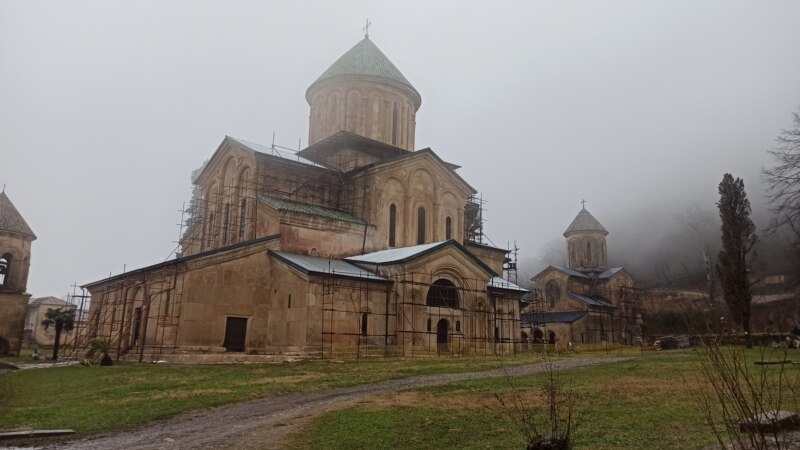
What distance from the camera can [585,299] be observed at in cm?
4812

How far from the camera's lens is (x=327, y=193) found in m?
31.0

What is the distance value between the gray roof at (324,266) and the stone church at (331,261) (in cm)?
11

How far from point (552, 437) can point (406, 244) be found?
25260mm

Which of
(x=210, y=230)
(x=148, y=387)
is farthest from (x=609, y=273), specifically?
(x=148, y=387)

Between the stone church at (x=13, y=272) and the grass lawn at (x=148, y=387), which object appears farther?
the stone church at (x=13, y=272)

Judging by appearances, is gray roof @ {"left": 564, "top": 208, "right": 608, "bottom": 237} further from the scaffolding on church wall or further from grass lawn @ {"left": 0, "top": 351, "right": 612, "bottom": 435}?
grass lawn @ {"left": 0, "top": 351, "right": 612, "bottom": 435}

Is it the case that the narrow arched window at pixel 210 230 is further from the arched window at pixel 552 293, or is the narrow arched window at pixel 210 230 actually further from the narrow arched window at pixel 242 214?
the arched window at pixel 552 293

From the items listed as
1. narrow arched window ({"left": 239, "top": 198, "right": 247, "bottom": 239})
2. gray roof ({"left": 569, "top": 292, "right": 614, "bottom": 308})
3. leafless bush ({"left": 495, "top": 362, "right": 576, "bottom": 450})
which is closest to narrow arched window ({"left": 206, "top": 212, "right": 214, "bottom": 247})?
narrow arched window ({"left": 239, "top": 198, "right": 247, "bottom": 239})

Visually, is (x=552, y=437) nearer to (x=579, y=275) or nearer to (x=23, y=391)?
(x=23, y=391)

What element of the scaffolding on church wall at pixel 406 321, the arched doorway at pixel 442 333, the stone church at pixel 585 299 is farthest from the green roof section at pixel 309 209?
the stone church at pixel 585 299

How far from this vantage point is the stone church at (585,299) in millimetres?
45812

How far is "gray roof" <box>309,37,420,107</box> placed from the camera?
112ft

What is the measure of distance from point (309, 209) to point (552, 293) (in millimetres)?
30504

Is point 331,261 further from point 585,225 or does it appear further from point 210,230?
point 585,225
